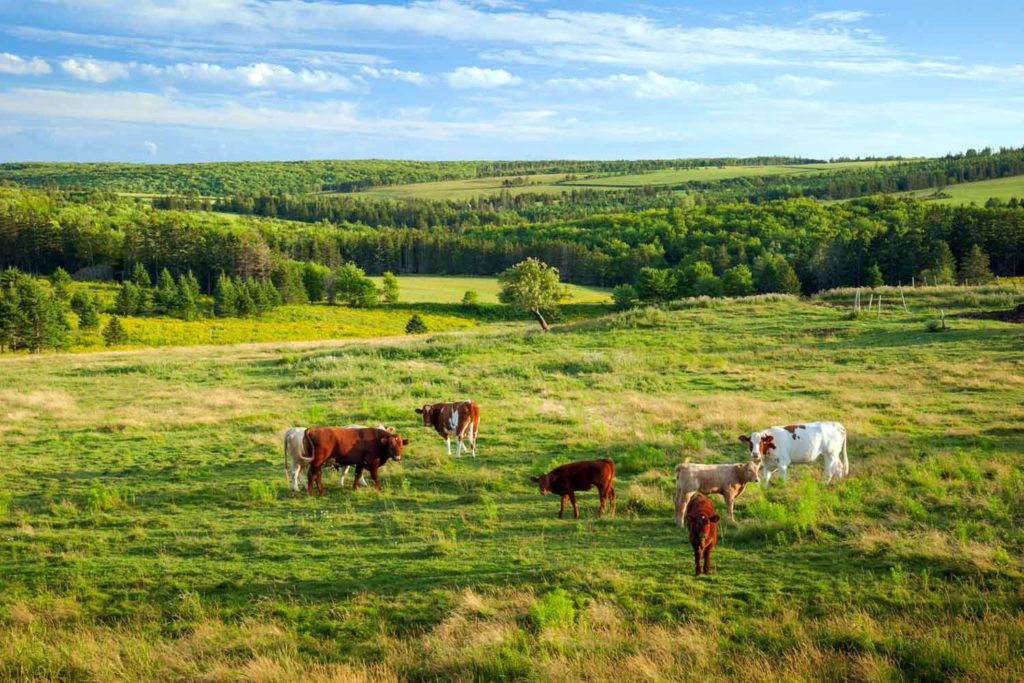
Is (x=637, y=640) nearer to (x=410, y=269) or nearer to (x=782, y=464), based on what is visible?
(x=782, y=464)

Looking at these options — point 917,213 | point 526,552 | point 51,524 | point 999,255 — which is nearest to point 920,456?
point 526,552

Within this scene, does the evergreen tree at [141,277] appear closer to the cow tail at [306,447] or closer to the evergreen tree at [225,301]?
the evergreen tree at [225,301]

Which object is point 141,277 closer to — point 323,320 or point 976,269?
point 323,320

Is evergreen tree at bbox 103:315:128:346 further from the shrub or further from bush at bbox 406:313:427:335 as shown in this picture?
the shrub

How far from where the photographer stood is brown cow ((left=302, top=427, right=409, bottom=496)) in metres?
13.6

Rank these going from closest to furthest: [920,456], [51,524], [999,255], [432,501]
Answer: [51,524] → [432,501] → [920,456] → [999,255]

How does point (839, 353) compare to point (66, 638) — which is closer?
point (66, 638)

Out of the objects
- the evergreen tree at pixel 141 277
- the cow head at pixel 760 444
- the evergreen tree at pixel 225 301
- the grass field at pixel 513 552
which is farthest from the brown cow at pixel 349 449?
the evergreen tree at pixel 141 277

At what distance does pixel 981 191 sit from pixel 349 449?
177 m

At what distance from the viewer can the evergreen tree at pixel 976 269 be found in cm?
7925

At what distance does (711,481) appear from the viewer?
37.2 feet

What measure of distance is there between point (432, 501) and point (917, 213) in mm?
134244

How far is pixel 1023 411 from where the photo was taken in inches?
738

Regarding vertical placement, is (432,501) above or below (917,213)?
below
